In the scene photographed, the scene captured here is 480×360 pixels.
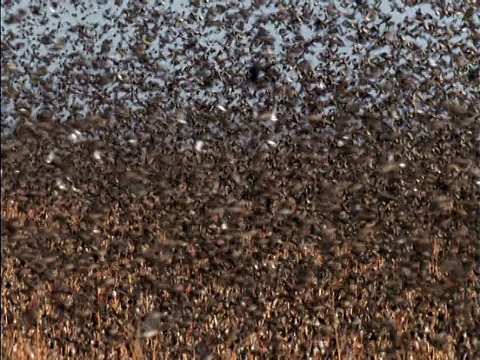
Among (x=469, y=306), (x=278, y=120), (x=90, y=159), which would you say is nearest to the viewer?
(x=469, y=306)

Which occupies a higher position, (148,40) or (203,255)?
(148,40)

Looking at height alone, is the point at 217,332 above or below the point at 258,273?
below

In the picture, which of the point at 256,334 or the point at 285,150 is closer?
the point at 256,334

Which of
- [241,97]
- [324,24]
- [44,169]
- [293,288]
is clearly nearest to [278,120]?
[241,97]

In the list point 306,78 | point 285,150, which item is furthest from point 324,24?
point 285,150

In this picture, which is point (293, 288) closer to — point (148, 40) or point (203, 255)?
point (203, 255)

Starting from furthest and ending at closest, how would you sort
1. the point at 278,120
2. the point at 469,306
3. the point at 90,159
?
the point at 90,159
the point at 278,120
the point at 469,306

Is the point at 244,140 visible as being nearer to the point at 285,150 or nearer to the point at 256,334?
the point at 285,150

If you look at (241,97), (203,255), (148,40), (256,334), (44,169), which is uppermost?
(148,40)
